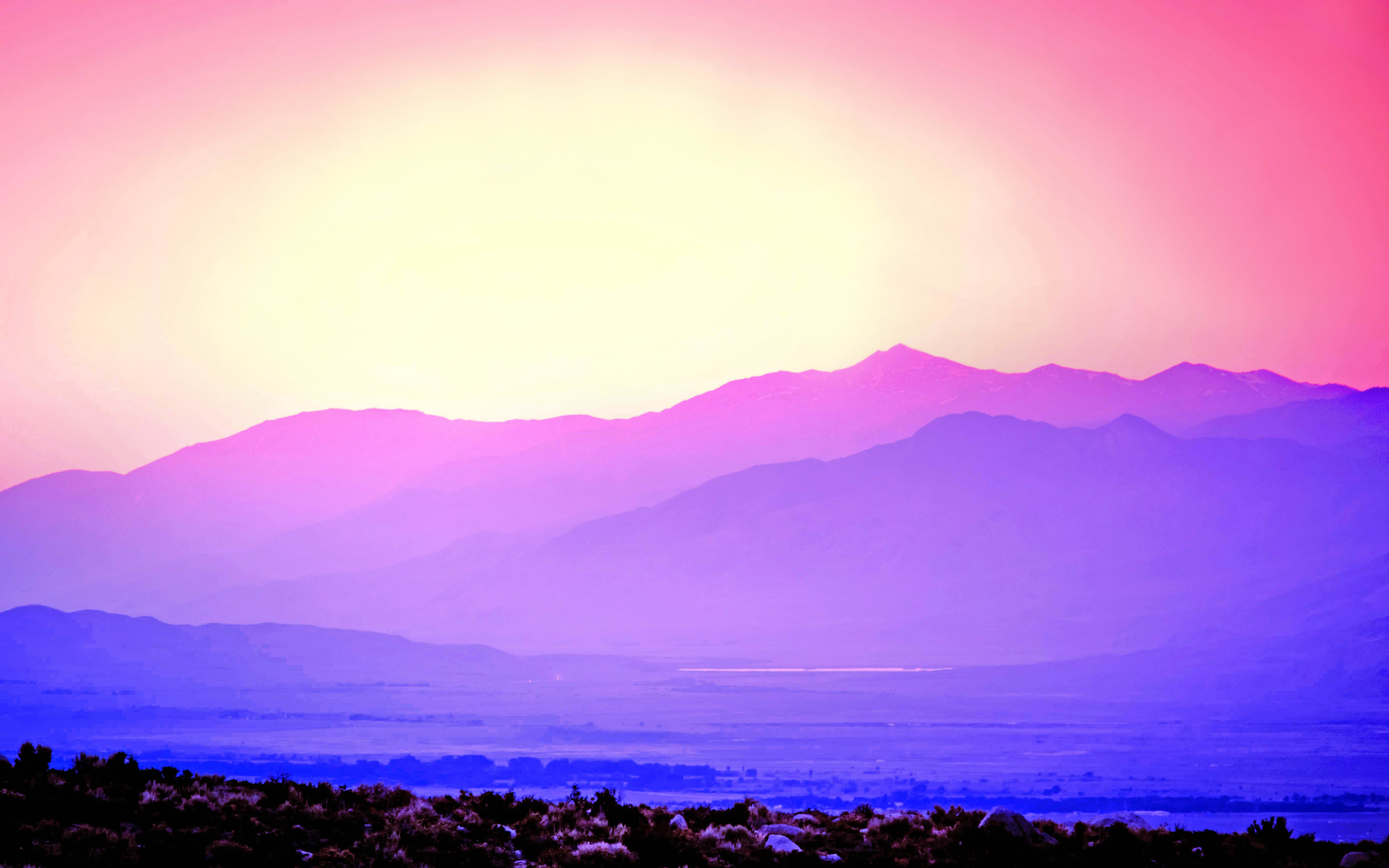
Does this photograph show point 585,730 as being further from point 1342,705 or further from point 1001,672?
point 1342,705

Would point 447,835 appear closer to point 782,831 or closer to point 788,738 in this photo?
point 782,831

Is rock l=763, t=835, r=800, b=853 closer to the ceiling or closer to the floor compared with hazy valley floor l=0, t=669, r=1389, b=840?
closer to the ceiling

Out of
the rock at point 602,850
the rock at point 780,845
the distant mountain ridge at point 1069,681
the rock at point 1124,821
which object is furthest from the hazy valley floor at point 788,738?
the rock at point 602,850

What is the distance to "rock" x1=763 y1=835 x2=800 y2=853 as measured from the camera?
1706 cm

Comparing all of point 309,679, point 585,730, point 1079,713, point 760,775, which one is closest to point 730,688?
point 585,730

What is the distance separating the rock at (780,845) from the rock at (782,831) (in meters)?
0.50

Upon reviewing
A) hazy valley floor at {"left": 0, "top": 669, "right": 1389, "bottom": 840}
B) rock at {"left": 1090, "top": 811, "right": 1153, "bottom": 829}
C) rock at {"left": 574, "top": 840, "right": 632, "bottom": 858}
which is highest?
rock at {"left": 1090, "top": 811, "right": 1153, "bottom": 829}

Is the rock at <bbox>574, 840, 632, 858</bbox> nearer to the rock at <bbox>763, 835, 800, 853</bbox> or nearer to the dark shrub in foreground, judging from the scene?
the dark shrub in foreground

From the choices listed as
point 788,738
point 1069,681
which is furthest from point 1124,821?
point 1069,681

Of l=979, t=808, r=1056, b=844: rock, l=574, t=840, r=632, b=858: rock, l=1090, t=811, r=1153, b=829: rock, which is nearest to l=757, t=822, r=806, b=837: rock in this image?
l=574, t=840, r=632, b=858: rock

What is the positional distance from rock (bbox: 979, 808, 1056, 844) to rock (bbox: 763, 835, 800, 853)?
3324 mm

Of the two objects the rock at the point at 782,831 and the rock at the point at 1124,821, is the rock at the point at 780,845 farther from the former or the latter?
the rock at the point at 1124,821

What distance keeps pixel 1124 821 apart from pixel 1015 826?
337 cm

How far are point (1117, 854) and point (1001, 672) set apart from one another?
17713 cm
